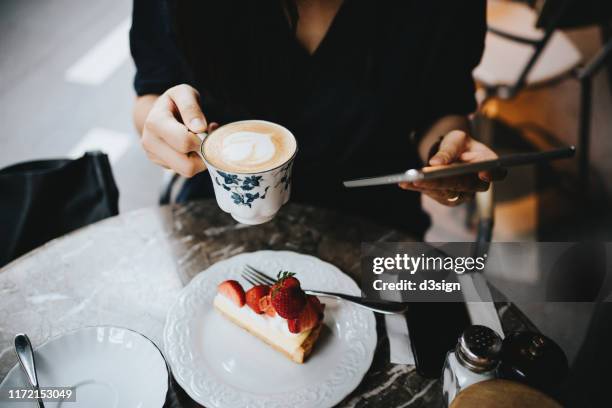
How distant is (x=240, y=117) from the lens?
1.17m

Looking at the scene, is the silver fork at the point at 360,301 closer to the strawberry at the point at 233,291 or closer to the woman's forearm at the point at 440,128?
the strawberry at the point at 233,291

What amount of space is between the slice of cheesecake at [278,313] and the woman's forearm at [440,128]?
0.53m

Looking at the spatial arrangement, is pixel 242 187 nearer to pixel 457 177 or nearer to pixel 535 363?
pixel 457 177

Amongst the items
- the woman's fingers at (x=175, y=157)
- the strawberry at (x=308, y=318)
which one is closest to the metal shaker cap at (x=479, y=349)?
the strawberry at (x=308, y=318)

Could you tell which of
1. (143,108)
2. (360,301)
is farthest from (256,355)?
(143,108)

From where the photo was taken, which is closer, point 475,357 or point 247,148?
point 475,357

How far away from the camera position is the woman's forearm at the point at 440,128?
1186 mm

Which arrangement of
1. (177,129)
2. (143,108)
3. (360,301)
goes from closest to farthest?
(177,129) < (360,301) < (143,108)

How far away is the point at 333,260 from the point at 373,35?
51 centimetres

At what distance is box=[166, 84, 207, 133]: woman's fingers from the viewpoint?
2.66 feet

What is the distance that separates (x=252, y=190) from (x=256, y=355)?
0.31 m

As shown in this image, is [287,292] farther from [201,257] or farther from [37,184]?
[37,184]

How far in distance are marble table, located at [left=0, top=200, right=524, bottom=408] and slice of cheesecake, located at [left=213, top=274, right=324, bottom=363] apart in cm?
11

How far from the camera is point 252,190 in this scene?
2.51 feet
